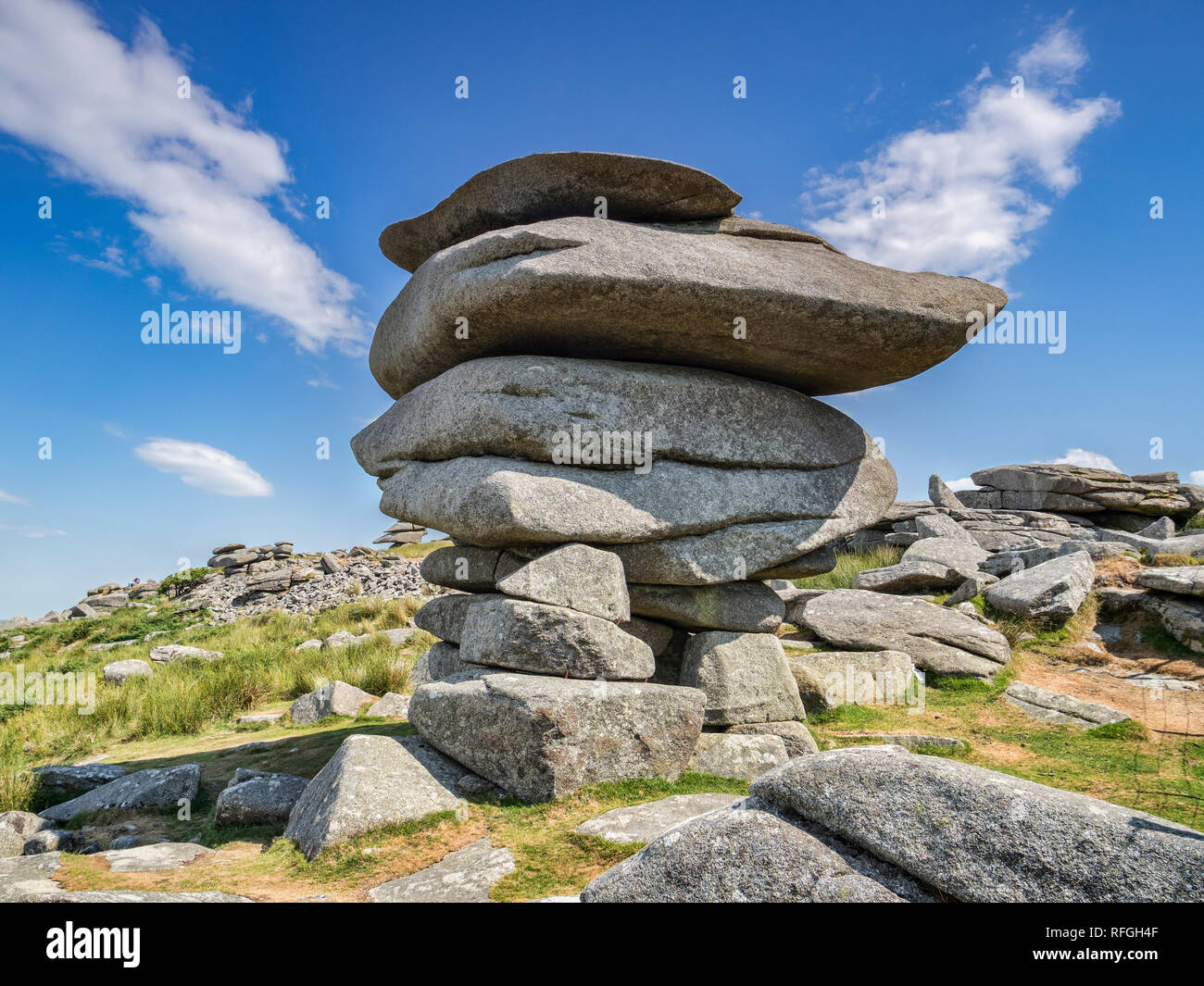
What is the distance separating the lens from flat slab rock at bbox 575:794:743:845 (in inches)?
233

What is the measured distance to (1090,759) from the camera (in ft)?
26.4

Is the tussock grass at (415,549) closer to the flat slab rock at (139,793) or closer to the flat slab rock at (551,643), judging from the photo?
the flat slab rock at (139,793)

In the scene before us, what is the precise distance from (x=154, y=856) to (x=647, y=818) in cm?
439

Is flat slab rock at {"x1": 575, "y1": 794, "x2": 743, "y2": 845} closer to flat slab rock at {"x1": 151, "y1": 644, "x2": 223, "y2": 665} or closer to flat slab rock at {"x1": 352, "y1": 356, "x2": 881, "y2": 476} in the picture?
flat slab rock at {"x1": 352, "y1": 356, "x2": 881, "y2": 476}

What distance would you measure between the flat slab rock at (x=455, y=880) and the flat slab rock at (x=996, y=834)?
8.67 feet

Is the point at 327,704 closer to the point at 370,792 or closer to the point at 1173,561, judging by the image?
the point at 370,792

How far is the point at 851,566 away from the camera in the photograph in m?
20.1

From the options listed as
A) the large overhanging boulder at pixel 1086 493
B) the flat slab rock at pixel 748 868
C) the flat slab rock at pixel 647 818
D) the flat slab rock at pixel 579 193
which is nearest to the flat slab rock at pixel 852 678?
the flat slab rock at pixel 647 818

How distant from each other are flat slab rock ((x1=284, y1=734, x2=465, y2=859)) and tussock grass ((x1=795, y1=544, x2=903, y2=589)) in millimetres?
13795

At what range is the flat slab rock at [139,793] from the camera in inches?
310

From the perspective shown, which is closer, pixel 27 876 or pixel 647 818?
pixel 27 876

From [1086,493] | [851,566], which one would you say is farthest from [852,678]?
[1086,493]

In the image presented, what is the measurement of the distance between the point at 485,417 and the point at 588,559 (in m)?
2.21

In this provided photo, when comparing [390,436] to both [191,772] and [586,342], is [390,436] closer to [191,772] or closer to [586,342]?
[586,342]
